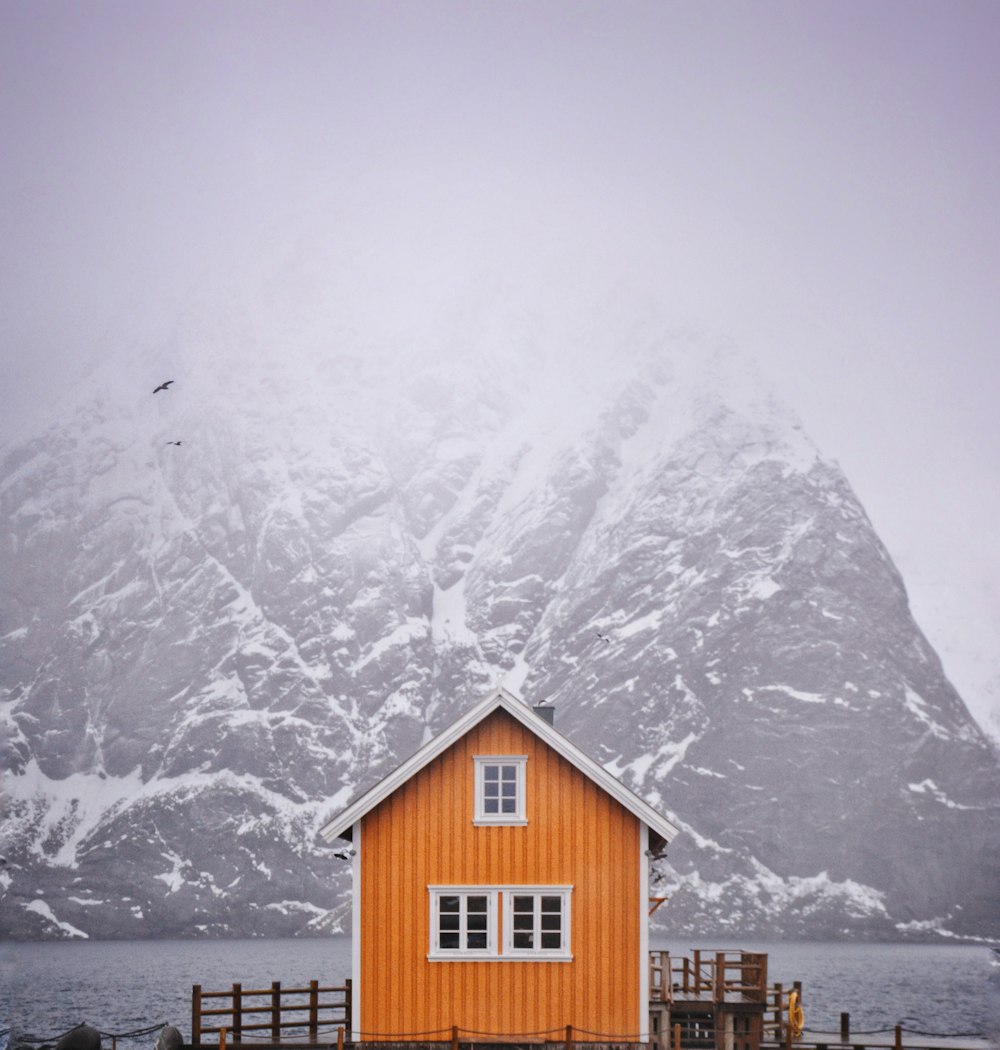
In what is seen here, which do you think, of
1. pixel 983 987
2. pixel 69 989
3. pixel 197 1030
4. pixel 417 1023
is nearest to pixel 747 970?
pixel 417 1023

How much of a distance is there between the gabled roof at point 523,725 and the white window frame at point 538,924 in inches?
109

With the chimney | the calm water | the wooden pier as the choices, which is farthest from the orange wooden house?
the calm water

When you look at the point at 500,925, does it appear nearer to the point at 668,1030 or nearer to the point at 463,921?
the point at 463,921

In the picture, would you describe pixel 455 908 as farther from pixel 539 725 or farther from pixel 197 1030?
pixel 197 1030

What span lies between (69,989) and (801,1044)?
98653 millimetres

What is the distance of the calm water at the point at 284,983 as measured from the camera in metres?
93.2

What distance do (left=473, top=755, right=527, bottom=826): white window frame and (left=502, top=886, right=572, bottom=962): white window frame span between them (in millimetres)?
1732

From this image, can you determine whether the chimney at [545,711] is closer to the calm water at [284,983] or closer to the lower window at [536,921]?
the lower window at [536,921]

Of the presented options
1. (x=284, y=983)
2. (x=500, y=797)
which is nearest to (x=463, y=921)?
(x=500, y=797)

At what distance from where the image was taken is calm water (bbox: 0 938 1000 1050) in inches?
3671

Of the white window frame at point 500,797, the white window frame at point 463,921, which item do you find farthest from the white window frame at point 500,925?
the white window frame at point 500,797

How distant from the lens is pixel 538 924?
39688 millimetres

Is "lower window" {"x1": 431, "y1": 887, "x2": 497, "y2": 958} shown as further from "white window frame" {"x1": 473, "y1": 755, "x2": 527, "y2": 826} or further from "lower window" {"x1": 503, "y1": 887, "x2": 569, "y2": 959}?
"white window frame" {"x1": 473, "y1": 755, "x2": 527, "y2": 826}

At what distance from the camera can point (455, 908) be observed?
3991 cm
